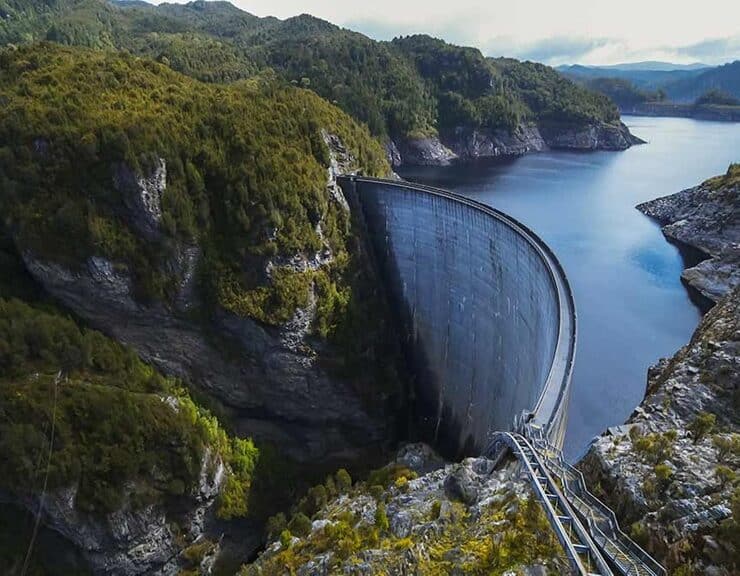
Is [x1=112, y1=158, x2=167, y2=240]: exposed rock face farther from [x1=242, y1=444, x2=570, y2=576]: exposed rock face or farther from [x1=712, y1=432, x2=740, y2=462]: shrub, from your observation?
[x1=712, y1=432, x2=740, y2=462]: shrub

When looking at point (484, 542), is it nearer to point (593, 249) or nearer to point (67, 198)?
point (67, 198)

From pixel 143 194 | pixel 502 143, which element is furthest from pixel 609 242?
pixel 502 143

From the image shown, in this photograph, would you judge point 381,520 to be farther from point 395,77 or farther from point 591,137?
point 591,137

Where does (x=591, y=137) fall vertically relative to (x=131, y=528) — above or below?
above

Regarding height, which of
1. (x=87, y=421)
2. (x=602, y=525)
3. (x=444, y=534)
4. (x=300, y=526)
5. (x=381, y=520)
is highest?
(x=602, y=525)

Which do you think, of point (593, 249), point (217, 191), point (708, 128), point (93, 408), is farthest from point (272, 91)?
point (708, 128)

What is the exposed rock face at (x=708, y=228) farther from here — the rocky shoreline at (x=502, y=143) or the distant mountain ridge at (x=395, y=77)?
the distant mountain ridge at (x=395, y=77)

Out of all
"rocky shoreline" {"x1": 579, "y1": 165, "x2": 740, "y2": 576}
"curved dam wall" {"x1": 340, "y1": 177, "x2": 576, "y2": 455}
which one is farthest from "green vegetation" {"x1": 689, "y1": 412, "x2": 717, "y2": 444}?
"curved dam wall" {"x1": 340, "y1": 177, "x2": 576, "y2": 455}

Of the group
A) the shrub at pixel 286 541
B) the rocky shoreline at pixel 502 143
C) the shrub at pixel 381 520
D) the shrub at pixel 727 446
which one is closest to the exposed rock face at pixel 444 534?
the shrub at pixel 381 520
